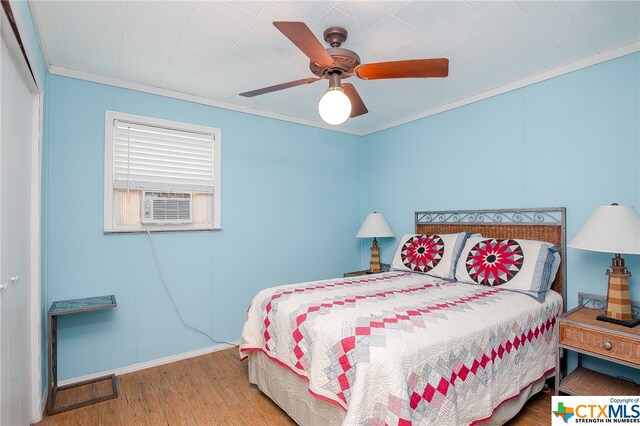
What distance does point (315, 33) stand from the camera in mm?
2105

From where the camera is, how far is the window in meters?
2.80

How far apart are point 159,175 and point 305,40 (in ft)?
6.68

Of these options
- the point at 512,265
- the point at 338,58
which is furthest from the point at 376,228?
the point at 338,58

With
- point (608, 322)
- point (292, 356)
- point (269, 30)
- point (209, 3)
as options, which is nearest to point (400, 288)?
point (292, 356)

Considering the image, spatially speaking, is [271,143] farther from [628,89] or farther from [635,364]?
[635,364]

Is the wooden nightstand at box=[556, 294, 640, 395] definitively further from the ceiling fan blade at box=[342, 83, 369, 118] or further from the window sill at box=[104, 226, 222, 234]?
the window sill at box=[104, 226, 222, 234]

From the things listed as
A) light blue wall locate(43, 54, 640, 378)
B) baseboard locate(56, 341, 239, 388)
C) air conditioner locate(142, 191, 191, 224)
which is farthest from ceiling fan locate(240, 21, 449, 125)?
baseboard locate(56, 341, 239, 388)

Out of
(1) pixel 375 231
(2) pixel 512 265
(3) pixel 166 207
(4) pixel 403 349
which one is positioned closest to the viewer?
(4) pixel 403 349

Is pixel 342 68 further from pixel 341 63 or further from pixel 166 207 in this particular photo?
pixel 166 207

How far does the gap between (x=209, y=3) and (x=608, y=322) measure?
3.02 meters

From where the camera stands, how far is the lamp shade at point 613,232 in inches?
75.7

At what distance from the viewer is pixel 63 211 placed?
2576 mm

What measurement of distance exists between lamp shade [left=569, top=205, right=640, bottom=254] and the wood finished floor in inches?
43.9

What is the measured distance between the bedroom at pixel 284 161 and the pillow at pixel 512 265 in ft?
0.93
